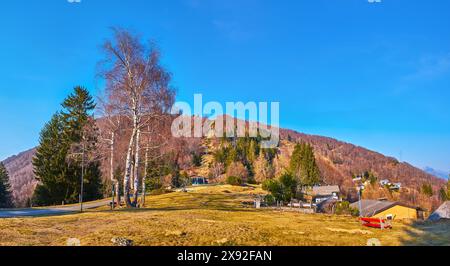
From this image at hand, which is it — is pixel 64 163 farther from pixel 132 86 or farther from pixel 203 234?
pixel 203 234

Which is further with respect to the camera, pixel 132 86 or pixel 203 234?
pixel 132 86

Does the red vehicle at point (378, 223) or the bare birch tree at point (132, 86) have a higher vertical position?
the bare birch tree at point (132, 86)

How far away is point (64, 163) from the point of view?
40.6 m

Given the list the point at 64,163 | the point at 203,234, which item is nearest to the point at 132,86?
the point at 203,234

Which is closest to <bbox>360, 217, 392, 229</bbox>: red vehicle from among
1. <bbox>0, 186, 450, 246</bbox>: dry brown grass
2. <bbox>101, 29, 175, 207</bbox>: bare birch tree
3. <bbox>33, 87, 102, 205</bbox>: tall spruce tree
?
<bbox>0, 186, 450, 246</bbox>: dry brown grass

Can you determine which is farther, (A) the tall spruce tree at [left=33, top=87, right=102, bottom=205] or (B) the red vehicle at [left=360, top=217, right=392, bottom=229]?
(A) the tall spruce tree at [left=33, top=87, right=102, bottom=205]

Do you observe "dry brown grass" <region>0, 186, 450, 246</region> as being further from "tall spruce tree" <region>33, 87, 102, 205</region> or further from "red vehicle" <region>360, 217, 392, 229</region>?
"tall spruce tree" <region>33, 87, 102, 205</region>

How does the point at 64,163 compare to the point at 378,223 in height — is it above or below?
above

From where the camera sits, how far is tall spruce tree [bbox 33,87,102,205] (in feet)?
133

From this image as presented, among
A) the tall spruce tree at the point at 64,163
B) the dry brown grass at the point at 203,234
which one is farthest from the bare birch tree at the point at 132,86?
the tall spruce tree at the point at 64,163

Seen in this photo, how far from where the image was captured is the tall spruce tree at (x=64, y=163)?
40.4 metres

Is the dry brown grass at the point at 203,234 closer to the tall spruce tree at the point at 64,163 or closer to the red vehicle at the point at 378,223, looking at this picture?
the red vehicle at the point at 378,223
